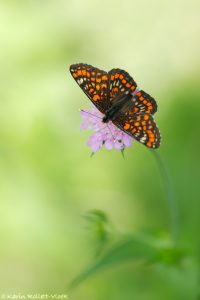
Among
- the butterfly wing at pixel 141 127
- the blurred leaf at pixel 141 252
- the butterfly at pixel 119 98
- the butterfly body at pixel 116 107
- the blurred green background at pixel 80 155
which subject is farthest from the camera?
the blurred green background at pixel 80 155

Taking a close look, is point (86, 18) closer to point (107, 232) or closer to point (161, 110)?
point (161, 110)

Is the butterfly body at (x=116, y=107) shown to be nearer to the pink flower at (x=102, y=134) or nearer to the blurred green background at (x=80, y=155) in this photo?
the pink flower at (x=102, y=134)

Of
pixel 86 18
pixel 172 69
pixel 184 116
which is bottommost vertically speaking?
pixel 184 116

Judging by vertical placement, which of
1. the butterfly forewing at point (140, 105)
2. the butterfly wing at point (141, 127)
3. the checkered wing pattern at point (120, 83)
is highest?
the checkered wing pattern at point (120, 83)

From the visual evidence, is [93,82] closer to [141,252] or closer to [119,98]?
[119,98]

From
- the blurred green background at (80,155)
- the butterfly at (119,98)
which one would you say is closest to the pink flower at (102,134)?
the butterfly at (119,98)

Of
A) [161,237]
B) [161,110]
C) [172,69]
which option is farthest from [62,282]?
[172,69]

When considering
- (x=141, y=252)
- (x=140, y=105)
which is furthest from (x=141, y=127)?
(x=141, y=252)
